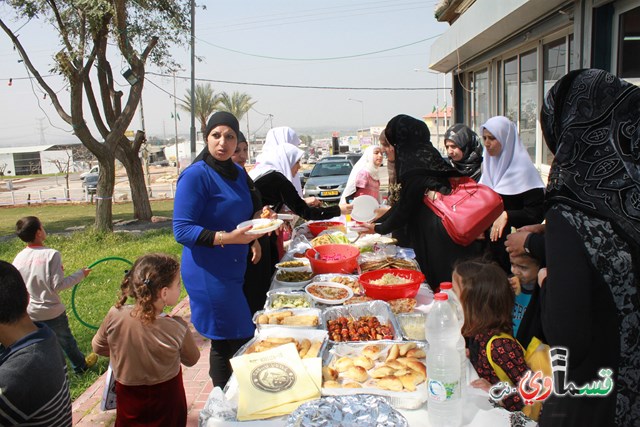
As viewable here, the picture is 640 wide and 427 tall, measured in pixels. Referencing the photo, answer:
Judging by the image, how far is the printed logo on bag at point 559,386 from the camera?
57.8 inches

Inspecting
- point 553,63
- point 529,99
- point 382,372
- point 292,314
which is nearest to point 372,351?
point 382,372

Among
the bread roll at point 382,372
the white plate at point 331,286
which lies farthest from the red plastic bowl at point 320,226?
the bread roll at point 382,372

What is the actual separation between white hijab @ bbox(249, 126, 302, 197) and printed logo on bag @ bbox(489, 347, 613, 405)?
112 inches

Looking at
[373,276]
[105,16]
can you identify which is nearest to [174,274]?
[373,276]

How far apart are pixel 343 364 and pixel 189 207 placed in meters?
1.22

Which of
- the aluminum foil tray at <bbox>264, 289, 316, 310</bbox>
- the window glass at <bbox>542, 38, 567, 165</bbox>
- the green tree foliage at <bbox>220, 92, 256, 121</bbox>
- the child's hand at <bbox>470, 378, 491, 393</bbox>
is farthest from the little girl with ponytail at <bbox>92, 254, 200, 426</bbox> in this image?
the green tree foliage at <bbox>220, 92, 256, 121</bbox>

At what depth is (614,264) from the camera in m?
1.39

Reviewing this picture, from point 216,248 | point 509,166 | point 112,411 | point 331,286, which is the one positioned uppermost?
point 509,166

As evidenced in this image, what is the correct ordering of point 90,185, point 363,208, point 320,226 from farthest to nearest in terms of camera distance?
1. point 90,185
2. point 320,226
3. point 363,208

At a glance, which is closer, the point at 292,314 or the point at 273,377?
the point at 273,377

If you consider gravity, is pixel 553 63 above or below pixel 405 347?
above

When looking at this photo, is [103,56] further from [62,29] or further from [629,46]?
[629,46]

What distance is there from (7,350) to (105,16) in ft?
34.7

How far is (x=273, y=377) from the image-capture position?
5.98ft
